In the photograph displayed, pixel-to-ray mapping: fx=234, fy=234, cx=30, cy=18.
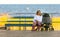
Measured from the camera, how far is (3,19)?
10.5 m

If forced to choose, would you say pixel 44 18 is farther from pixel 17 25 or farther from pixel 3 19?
pixel 3 19

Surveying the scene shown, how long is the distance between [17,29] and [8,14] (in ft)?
2.65

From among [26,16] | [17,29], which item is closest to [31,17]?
[26,16]

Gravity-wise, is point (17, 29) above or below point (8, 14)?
below

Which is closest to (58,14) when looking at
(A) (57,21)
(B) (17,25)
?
(A) (57,21)

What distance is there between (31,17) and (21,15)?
0.50 metres

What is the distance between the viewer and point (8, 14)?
1040 centimetres

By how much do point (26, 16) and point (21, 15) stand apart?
265mm

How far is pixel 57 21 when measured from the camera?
1038cm

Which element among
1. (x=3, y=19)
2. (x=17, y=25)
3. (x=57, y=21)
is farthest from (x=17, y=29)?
(x=57, y=21)

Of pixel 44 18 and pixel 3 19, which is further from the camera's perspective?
pixel 3 19

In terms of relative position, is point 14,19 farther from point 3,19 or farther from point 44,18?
point 44,18

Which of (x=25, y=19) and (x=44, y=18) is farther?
(x=25, y=19)

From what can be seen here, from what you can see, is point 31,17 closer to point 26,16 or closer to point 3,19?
point 26,16
